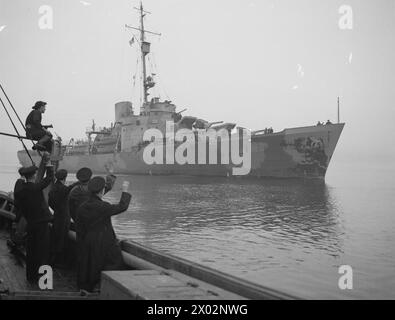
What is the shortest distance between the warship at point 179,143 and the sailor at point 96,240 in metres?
18.7

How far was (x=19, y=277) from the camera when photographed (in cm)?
412

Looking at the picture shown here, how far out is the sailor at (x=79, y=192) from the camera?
4.40m

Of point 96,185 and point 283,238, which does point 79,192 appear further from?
point 283,238

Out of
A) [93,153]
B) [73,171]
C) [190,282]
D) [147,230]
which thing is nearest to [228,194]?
[147,230]

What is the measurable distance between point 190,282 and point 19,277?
7.99 feet

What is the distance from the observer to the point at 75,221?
161 inches

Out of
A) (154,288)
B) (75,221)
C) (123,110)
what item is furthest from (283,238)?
(123,110)

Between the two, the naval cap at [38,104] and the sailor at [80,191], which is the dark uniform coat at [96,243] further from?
the naval cap at [38,104]

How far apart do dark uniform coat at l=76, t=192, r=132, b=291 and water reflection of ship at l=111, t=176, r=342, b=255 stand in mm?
4974

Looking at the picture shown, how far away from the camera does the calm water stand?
5820mm

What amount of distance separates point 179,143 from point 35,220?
Result: 29.3 m

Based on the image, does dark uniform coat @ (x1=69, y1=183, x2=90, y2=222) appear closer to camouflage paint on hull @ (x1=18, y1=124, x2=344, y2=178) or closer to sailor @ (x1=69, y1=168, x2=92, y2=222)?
sailor @ (x1=69, y1=168, x2=92, y2=222)

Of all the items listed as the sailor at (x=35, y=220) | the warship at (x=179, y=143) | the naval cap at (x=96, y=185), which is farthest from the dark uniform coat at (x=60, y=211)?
the warship at (x=179, y=143)
